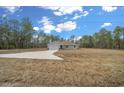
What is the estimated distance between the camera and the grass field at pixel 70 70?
554 cm

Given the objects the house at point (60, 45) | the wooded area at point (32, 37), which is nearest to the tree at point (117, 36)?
the wooded area at point (32, 37)

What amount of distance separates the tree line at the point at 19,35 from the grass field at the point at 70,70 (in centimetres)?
22

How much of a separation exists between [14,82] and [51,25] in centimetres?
145

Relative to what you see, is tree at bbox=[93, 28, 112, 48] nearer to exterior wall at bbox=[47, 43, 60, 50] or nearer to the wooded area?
the wooded area

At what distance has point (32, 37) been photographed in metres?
5.90

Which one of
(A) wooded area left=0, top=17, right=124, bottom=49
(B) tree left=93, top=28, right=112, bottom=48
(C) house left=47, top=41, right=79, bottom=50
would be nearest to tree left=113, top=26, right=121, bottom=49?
(A) wooded area left=0, top=17, right=124, bottom=49

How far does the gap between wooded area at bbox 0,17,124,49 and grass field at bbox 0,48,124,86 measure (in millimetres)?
160

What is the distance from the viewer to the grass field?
5.54m

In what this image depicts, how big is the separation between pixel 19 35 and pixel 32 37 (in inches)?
11.4

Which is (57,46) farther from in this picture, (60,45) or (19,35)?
(19,35)

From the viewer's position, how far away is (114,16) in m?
5.74

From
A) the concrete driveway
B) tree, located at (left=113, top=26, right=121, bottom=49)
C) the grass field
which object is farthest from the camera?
the concrete driveway
